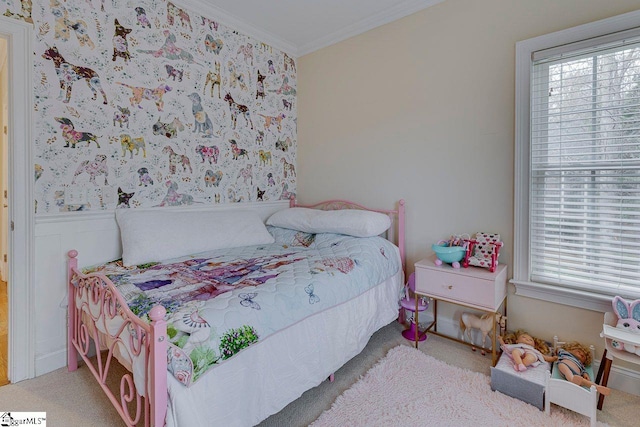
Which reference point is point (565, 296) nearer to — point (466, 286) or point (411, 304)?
point (466, 286)

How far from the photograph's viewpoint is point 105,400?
5.66ft

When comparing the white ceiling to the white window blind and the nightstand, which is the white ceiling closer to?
the white window blind

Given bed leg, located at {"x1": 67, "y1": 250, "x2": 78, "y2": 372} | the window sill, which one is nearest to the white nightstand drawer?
the window sill

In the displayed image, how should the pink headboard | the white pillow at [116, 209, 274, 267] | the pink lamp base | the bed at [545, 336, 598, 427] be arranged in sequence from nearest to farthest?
1. the bed at [545, 336, 598, 427]
2. the white pillow at [116, 209, 274, 267]
3. the pink lamp base
4. the pink headboard

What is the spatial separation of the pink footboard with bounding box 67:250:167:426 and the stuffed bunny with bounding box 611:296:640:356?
2096 millimetres

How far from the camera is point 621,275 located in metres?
1.80

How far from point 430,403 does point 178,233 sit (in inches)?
74.2

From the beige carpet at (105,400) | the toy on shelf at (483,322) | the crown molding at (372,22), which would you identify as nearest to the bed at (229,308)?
the beige carpet at (105,400)

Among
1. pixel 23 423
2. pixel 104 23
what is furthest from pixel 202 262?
pixel 104 23

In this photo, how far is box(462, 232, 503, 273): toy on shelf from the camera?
206 centimetres

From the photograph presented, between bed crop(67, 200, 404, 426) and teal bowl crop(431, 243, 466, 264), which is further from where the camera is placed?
teal bowl crop(431, 243, 466, 264)

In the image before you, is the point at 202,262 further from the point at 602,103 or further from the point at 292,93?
the point at 602,103

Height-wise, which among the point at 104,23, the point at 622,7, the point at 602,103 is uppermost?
the point at 104,23

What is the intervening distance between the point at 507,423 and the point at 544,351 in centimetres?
66
